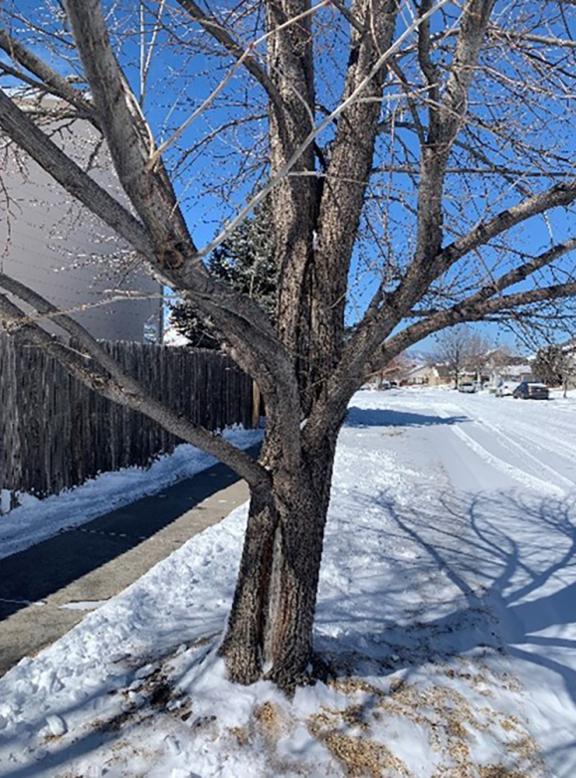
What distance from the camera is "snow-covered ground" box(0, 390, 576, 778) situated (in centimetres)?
270

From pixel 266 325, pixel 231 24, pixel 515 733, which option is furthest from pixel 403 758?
pixel 231 24

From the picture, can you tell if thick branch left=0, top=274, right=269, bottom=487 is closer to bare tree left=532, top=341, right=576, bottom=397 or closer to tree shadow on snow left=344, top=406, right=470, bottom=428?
bare tree left=532, top=341, right=576, bottom=397

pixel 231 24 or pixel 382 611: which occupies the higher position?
pixel 231 24

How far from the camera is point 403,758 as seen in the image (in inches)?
108

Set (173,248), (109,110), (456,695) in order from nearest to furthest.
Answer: (109,110)
(173,248)
(456,695)

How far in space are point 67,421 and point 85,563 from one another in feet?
9.16

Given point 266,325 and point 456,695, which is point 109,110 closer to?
point 266,325

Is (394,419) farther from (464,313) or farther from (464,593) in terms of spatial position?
(464,313)

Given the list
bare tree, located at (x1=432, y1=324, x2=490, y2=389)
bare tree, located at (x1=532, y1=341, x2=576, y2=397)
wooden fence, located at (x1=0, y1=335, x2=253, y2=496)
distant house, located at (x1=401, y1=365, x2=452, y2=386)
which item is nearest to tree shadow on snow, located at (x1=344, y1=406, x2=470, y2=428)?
bare tree, located at (x1=432, y1=324, x2=490, y2=389)

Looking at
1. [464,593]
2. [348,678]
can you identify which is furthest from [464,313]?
[464,593]

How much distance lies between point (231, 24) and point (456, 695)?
3847 mm

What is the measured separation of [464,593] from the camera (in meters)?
4.90

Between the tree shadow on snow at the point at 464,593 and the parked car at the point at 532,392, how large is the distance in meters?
37.6

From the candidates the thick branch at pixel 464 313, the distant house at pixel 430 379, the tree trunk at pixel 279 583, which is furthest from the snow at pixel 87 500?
the distant house at pixel 430 379
